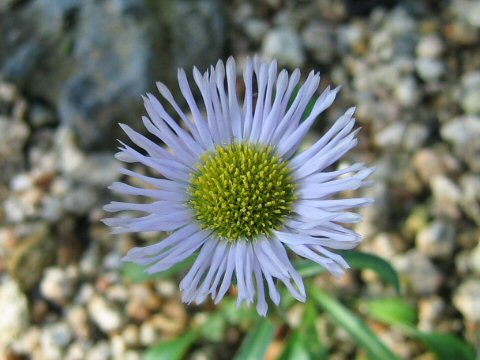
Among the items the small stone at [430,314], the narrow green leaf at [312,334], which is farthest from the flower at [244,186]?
the small stone at [430,314]

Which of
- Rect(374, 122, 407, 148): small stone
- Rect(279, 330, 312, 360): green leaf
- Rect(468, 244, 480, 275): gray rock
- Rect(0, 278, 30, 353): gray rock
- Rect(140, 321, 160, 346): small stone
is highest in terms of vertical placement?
Rect(0, 278, 30, 353): gray rock

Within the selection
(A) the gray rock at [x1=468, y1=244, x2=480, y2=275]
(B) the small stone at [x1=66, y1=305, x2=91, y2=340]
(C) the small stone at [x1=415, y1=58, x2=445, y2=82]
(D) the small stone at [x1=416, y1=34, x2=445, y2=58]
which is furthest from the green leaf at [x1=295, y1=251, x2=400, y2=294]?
(D) the small stone at [x1=416, y1=34, x2=445, y2=58]

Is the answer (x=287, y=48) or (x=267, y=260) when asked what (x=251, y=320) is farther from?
(x=287, y=48)

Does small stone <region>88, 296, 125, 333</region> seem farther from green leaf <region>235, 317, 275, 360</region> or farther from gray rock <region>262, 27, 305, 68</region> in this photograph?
gray rock <region>262, 27, 305, 68</region>

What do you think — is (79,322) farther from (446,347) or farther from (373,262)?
(446,347)

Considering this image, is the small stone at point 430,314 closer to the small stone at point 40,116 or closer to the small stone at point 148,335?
the small stone at point 148,335

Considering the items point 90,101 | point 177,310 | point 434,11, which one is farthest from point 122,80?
point 434,11
